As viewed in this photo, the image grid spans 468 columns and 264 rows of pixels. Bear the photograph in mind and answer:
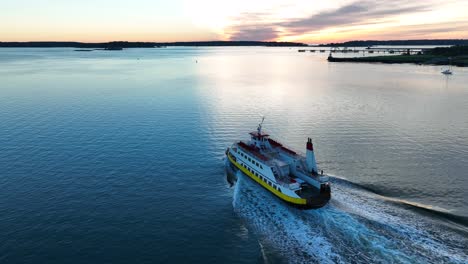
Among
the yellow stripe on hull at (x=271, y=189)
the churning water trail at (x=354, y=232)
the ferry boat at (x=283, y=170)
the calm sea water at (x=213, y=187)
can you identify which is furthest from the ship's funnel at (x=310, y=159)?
the yellow stripe on hull at (x=271, y=189)

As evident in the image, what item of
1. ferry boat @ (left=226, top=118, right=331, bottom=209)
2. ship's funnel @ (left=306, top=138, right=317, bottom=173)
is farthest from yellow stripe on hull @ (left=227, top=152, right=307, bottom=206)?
ship's funnel @ (left=306, top=138, right=317, bottom=173)

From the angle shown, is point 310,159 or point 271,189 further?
point 310,159

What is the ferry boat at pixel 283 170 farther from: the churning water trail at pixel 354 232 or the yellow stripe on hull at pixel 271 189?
the churning water trail at pixel 354 232

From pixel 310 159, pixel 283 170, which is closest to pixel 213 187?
pixel 283 170

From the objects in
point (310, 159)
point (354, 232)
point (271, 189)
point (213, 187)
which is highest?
point (310, 159)

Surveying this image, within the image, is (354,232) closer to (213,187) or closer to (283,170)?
(283,170)

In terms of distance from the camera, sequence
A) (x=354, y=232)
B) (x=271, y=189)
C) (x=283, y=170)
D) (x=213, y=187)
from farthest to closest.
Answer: (x=213, y=187)
(x=283, y=170)
(x=271, y=189)
(x=354, y=232)
